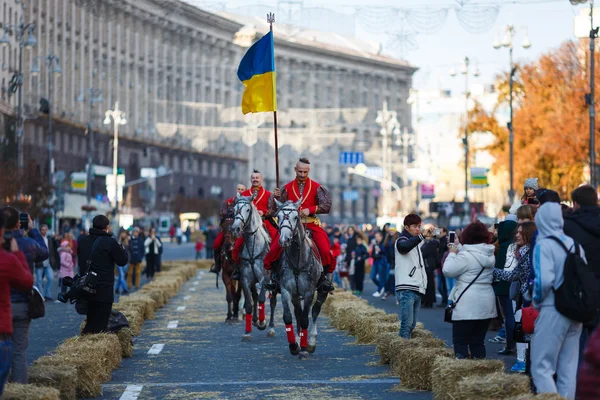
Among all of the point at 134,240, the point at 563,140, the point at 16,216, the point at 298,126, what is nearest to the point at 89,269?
the point at 16,216

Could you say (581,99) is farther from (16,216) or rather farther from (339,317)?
(16,216)

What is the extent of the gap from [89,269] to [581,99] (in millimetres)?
45675

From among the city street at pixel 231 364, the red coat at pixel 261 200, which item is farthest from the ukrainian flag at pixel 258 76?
the city street at pixel 231 364

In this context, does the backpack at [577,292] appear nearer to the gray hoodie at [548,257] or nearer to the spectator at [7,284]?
the gray hoodie at [548,257]

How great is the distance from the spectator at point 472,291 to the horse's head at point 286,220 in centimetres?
341

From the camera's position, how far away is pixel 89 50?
9744 cm

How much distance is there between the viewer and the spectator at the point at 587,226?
1188 centimetres

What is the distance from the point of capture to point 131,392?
1427 cm

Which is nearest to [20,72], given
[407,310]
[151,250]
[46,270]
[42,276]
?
[151,250]

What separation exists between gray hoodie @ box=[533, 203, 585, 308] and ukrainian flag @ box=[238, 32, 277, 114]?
11997 millimetres

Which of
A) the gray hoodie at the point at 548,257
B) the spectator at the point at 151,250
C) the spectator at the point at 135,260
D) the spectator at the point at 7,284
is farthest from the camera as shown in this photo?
the spectator at the point at 151,250

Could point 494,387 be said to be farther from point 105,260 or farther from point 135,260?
point 135,260

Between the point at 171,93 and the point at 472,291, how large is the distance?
101086 mm

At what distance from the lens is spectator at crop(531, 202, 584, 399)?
438 inches
